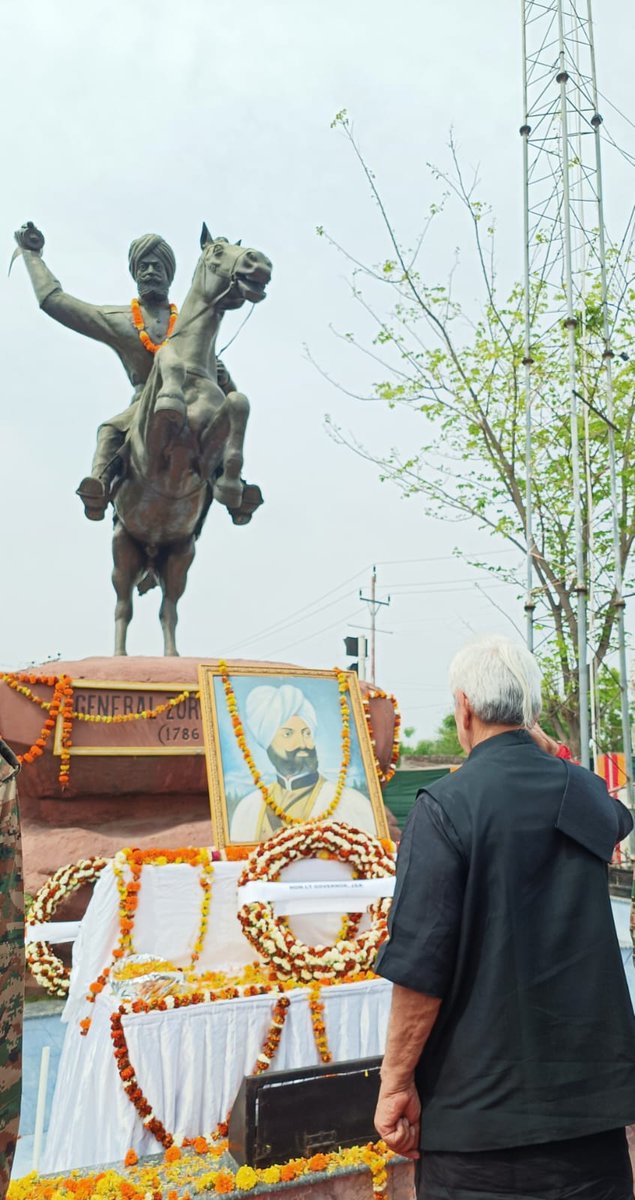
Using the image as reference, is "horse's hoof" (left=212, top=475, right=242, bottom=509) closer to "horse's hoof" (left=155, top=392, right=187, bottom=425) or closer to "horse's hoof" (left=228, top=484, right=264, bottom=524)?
"horse's hoof" (left=228, top=484, right=264, bottom=524)

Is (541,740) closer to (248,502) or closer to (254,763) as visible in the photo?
(254,763)

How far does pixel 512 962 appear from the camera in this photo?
6.34 feet

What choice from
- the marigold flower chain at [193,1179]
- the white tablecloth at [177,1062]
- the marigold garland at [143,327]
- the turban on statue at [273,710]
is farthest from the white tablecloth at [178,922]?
the marigold garland at [143,327]

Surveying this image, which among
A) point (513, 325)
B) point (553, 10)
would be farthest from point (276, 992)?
point (513, 325)

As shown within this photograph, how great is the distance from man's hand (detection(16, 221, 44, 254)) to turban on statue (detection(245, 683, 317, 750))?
5306 millimetres

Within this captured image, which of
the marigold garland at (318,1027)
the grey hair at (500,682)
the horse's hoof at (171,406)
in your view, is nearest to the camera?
the grey hair at (500,682)

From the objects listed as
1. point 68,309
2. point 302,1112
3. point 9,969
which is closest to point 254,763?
point 302,1112

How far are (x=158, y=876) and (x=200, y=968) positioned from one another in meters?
0.59

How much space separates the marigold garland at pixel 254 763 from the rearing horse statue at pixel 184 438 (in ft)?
6.75

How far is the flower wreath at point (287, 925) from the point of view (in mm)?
4859

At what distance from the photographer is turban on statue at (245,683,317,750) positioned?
23.4 feet

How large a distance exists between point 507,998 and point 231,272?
23.8 ft

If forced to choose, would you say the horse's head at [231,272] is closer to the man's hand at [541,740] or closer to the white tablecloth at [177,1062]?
the white tablecloth at [177,1062]

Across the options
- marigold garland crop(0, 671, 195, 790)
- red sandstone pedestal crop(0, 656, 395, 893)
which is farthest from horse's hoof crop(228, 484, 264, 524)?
marigold garland crop(0, 671, 195, 790)
